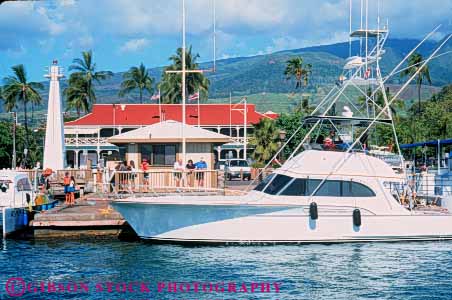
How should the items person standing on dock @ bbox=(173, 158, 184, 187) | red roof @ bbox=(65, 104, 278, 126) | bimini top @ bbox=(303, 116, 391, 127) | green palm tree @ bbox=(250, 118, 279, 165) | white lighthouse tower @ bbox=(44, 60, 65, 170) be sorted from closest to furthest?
bimini top @ bbox=(303, 116, 391, 127)
person standing on dock @ bbox=(173, 158, 184, 187)
white lighthouse tower @ bbox=(44, 60, 65, 170)
green palm tree @ bbox=(250, 118, 279, 165)
red roof @ bbox=(65, 104, 278, 126)

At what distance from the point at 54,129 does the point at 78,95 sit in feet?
171

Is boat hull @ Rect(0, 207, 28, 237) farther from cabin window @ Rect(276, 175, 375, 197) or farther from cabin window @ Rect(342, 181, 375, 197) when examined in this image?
cabin window @ Rect(342, 181, 375, 197)

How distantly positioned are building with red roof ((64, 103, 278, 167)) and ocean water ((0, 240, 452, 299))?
45.9 metres

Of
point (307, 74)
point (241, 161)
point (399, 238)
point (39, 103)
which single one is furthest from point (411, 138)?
point (39, 103)

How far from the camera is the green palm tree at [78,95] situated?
89.3 meters

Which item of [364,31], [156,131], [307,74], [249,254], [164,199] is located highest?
[307,74]

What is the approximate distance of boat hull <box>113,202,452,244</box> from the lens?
22.3m

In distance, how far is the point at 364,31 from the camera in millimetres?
27078

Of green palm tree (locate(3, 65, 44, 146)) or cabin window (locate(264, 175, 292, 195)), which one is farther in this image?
green palm tree (locate(3, 65, 44, 146))

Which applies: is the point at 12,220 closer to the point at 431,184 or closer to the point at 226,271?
the point at 226,271

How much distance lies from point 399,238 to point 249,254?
529cm

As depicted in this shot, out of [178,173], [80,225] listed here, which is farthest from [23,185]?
[178,173]

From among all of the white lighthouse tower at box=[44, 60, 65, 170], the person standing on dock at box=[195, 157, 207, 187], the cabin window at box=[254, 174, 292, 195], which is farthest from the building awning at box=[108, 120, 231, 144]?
the cabin window at box=[254, 174, 292, 195]

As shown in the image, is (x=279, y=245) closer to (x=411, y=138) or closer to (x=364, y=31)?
(x=364, y=31)
